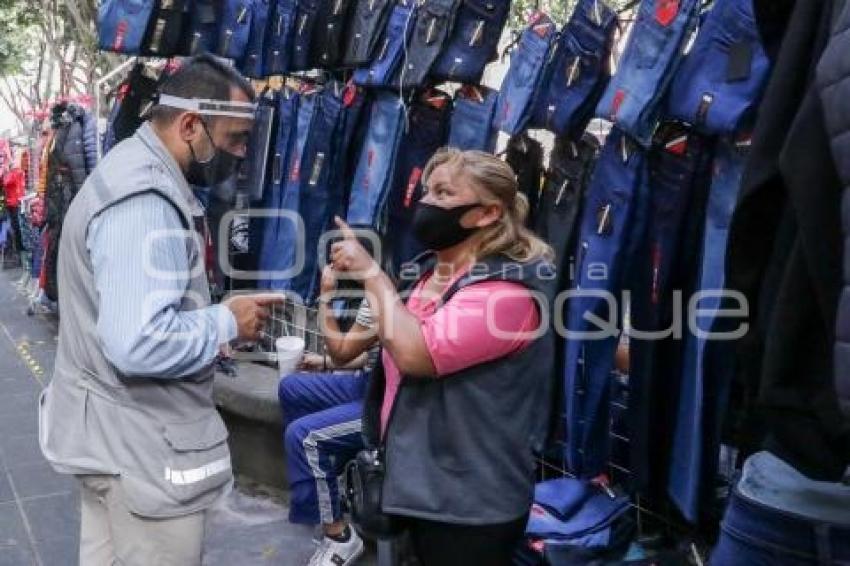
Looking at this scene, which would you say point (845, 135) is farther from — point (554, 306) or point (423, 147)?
point (423, 147)

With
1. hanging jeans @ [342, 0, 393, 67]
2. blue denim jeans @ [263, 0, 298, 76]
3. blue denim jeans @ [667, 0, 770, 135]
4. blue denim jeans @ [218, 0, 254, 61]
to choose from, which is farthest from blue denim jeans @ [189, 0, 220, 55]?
blue denim jeans @ [667, 0, 770, 135]

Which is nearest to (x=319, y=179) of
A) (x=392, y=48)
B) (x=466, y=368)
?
(x=392, y=48)

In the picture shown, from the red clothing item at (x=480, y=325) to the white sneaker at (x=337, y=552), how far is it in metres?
1.67

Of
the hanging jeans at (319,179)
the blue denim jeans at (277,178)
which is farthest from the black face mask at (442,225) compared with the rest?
the blue denim jeans at (277,178)

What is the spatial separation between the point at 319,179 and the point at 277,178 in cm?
42

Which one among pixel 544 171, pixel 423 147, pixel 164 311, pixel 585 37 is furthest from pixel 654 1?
pixel 164 311

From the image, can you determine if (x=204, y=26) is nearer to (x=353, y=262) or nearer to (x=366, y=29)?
(x=366, y=29)

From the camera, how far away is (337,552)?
3.77m

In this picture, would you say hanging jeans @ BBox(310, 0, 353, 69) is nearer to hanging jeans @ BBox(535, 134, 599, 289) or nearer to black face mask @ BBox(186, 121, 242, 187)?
hanging jeans @ BBox(535, 134, 599, 289)

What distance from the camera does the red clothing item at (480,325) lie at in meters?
2.34

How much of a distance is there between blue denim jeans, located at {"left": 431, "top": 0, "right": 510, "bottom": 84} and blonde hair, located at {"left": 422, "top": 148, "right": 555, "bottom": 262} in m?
1.34

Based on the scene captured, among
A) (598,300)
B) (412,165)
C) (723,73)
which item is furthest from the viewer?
(412,165)

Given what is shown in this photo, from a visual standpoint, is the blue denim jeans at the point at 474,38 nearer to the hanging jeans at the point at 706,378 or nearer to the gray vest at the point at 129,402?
the hanging jeans at the point at 706,378

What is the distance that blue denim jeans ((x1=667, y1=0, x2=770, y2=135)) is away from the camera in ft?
8.70
